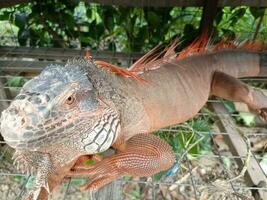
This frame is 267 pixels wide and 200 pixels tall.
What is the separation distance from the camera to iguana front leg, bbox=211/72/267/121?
2359 mm

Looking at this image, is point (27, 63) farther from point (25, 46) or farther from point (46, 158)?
point (46, 158)

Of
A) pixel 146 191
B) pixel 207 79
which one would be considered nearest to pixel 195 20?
pixel 207 79

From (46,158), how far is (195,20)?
2.64 m

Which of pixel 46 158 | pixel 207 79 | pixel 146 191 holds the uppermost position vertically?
pixel 46 158

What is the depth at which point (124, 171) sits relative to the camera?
1.45 metres

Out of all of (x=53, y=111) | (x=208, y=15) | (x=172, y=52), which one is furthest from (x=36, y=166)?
(x=208, y=15)

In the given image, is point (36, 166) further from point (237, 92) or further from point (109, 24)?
point (109, 24)

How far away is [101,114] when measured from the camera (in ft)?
4.24

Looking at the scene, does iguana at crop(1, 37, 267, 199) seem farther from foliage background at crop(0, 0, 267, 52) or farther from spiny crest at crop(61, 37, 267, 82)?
foliage background at crop(0, 0, 267, 52)

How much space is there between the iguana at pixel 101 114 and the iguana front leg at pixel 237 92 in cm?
17

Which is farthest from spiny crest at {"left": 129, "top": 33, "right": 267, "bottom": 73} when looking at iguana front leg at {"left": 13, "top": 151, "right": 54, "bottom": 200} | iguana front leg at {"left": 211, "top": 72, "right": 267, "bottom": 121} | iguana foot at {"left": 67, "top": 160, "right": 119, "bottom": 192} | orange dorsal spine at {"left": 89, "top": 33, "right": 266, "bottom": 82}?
iguana front leg at {"left": 13, "top": 151, "right": 54, "bottom": 200}

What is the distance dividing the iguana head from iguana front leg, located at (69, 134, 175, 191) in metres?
0.14

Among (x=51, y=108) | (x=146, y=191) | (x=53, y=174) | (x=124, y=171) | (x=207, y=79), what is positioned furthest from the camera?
(x=146, y=191)

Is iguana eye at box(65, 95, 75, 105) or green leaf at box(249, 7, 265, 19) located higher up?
iguana eye at box(65, 95, 75, 105)
